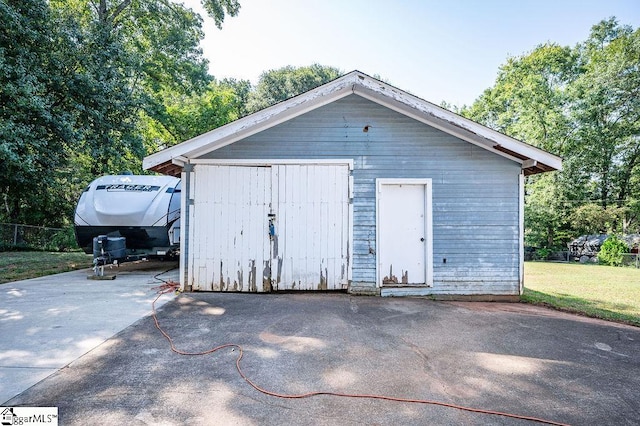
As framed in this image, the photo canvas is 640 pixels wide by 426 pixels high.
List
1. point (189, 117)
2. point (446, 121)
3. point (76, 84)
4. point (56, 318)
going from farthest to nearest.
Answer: point (189, 117) < point (76, 84) < point (446, 121) < point (56, 318)

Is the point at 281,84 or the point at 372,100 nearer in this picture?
the point at 372,100

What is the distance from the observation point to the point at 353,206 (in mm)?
6090

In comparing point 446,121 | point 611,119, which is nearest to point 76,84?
point 446,121

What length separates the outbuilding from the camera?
19.7ft

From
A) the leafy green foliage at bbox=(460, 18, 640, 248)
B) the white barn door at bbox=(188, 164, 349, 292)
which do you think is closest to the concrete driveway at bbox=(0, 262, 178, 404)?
the white barn door at bbox=(188, 164, 349, 292)

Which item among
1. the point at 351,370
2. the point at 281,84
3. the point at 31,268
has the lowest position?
the point at 351,370

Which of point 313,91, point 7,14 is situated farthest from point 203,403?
point 7,14

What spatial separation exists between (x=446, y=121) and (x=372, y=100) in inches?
56.8

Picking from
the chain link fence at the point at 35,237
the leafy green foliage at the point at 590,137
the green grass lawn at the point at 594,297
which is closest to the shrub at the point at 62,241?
the chain link fence at the point at 35,237

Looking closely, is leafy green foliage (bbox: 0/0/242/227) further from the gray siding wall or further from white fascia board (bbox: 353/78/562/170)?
white fascia board (bbox: 353/78/562/170)

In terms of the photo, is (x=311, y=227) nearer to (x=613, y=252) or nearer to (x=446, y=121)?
(x=446, y=121)

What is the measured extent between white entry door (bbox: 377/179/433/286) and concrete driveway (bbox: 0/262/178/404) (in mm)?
4106

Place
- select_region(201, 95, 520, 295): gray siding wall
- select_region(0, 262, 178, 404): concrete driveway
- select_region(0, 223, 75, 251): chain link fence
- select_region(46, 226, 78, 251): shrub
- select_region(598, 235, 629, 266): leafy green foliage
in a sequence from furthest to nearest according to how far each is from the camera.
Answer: select_region(598, 235, 629, 266): leafy green foliage → select_region(46, 226, 78, 251): shrub → select_region(0, 223, 75, 251): chain link fence → select_region(201, 95, 520, 295): gray siding wall → select_region(0, 262, 178, 404): concrete driveway

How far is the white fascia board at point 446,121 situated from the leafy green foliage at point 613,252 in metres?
16.7
